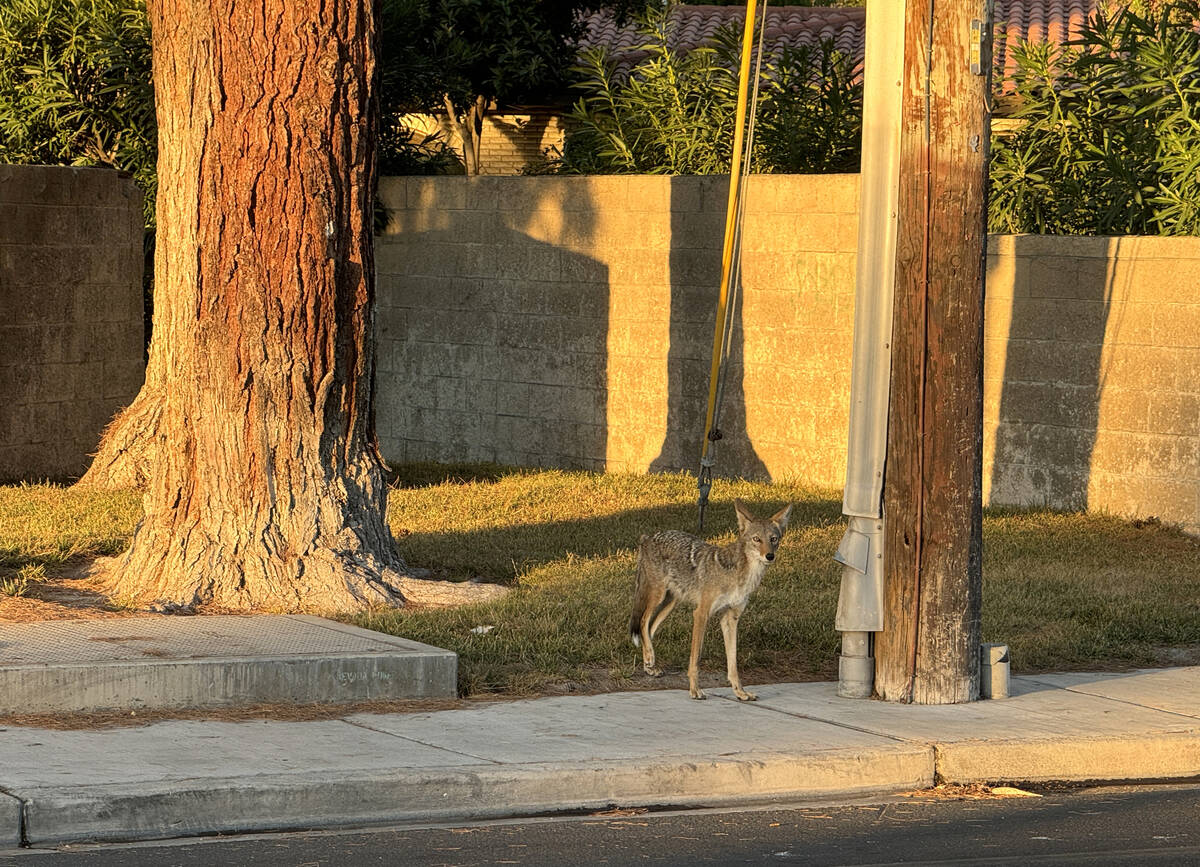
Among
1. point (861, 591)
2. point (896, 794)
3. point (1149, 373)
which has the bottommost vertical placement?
point (896, 794)

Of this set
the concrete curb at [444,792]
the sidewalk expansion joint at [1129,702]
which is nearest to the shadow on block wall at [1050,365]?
the sidewalk expansion joint at [1129,702]

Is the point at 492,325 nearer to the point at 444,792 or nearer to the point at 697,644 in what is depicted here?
the point at 697,644

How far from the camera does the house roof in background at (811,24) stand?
30438 millimetres

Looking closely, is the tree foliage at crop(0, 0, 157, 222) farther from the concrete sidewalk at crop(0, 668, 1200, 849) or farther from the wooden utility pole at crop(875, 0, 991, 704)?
the concrete sidewalk at crop(0, 668, 1200, 849)

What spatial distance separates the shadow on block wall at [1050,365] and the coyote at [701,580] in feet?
17.9

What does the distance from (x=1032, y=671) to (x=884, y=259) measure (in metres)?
2.43

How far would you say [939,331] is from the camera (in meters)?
8.69

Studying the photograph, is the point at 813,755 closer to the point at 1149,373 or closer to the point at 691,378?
the point at 1149,373

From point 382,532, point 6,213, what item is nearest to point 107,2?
point 6,213

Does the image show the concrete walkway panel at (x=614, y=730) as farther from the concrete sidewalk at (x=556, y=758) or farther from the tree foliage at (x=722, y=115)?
the tree foliage at (x=722, y=115)

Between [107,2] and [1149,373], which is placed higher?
[107,2]

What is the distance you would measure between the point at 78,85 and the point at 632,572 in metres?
10.5

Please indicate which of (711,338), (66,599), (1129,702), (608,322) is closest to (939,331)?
(1129,702)

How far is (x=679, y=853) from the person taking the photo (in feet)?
21.5
